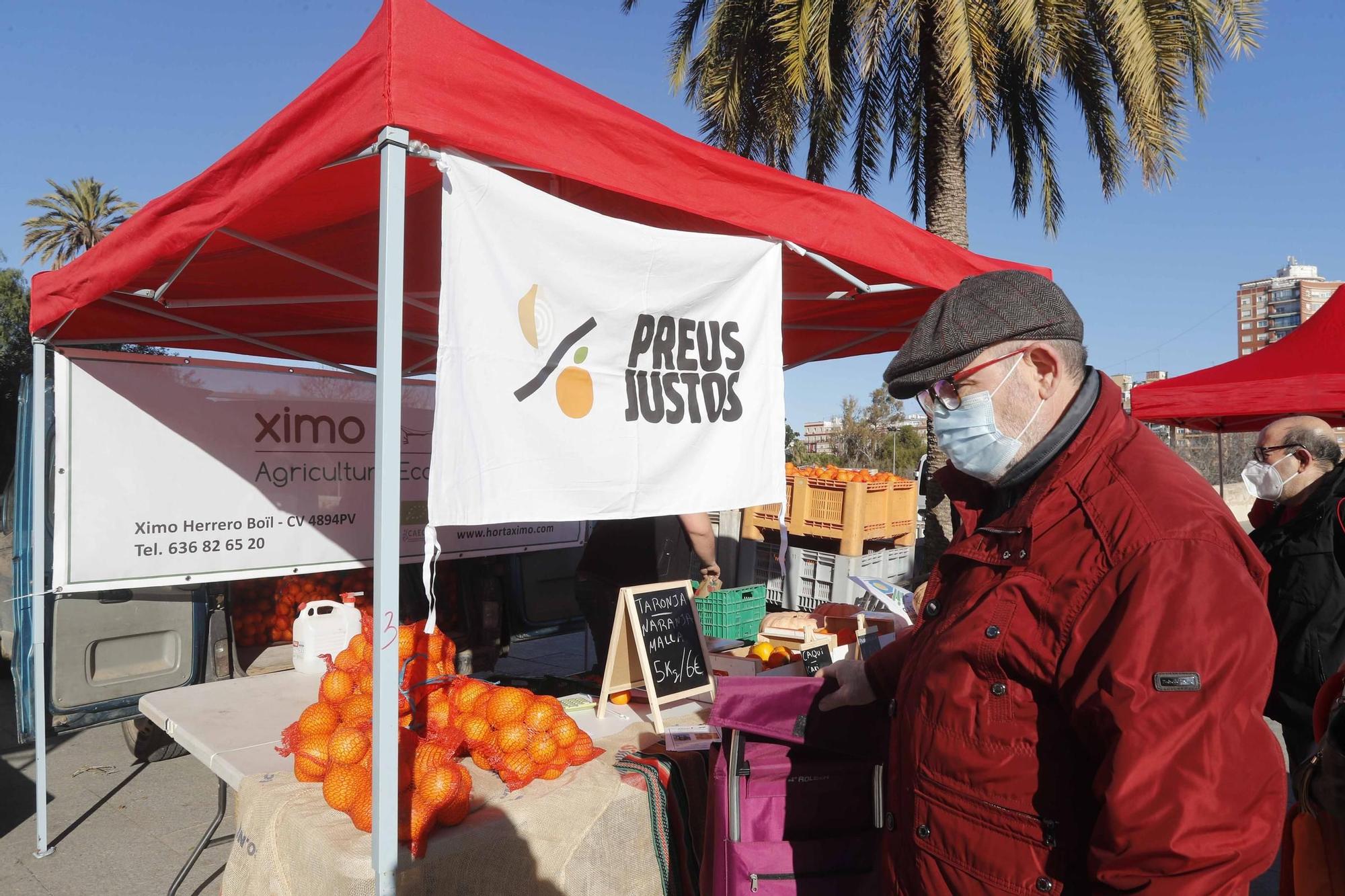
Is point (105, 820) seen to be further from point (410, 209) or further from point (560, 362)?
point (560, 362)

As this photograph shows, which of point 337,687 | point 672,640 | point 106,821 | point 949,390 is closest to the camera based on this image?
point 949,390

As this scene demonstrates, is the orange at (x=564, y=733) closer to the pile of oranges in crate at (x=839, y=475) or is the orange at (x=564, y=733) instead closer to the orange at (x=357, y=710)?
the orange at (x=357, y=710)

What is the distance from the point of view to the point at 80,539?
412 centimetres

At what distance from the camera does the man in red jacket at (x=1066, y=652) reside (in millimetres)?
1209

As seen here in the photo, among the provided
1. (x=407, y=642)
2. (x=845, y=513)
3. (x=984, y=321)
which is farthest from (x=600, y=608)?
(x=984, y=321)

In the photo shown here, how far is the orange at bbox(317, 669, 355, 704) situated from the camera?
2.87m

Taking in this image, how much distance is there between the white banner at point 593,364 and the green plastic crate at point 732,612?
1601mm

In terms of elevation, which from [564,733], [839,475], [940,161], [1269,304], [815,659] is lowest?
[564,733]

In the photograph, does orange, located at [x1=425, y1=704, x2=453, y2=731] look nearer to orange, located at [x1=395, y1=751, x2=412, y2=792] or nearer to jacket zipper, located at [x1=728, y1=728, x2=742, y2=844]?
orange, located at [x1=395, y1=751, x2=412, y2=792]

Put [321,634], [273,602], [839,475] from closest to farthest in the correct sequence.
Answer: [321,634]
[273,602]
[839,475]

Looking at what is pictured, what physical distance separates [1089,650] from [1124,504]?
0.78 feet

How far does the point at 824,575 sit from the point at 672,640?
381 centimetres

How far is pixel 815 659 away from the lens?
3369 millimetres

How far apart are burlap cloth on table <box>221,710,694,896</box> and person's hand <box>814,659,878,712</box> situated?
765mm
